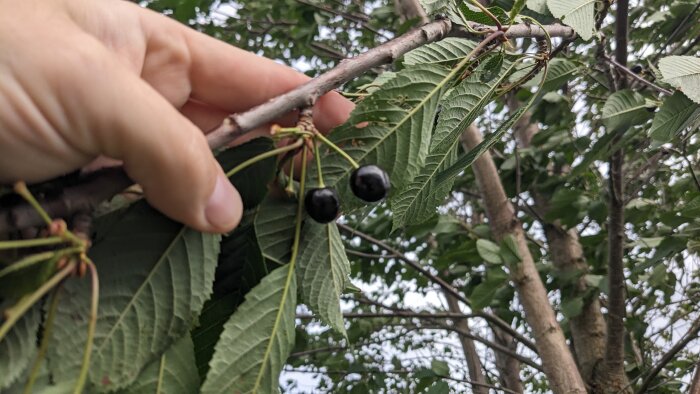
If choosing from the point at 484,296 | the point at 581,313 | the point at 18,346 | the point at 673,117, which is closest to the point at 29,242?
the point at 18,346

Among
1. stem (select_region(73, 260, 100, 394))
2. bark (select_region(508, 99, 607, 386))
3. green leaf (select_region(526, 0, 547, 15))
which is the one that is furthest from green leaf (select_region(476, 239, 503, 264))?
stem (select_region(73, 260, 100, 394))

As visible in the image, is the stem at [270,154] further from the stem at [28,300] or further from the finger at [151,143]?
the stem at [28,300]

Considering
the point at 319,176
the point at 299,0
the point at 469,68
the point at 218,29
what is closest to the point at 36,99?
the point at 319,176

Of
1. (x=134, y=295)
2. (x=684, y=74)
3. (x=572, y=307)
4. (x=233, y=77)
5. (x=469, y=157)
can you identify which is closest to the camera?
(x=134, y=295)

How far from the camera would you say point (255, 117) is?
766 mm

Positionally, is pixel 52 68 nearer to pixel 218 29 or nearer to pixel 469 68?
pixel 469 68

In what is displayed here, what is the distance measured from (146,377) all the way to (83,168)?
0.30 metres

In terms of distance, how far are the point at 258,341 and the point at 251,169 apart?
0.79 ft

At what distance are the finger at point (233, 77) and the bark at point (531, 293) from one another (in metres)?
1.61

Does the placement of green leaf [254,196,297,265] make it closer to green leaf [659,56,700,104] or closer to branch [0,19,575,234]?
branch [0,19,575,234]

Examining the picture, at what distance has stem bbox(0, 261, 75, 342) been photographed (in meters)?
0.56

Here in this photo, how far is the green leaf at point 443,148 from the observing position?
95 cm

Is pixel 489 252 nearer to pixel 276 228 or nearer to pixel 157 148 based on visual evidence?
pixel 276 228

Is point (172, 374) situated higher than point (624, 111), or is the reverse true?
point (624, 111)
